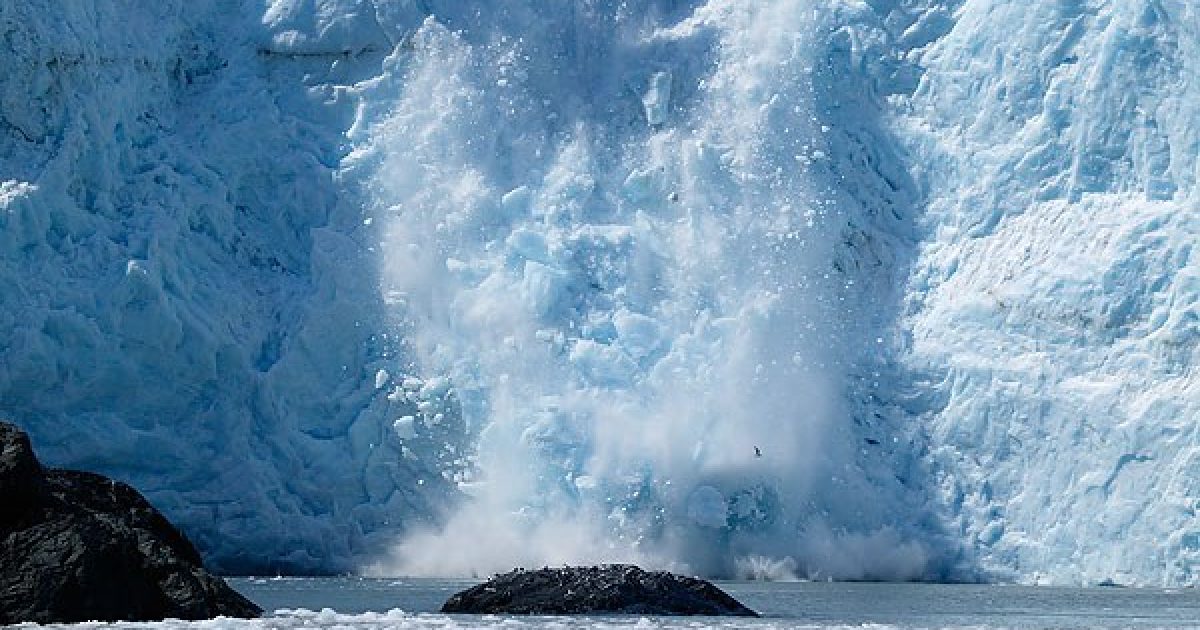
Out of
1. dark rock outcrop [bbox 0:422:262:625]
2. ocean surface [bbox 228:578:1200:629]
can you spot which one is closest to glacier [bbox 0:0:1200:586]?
ocean surface [bbox 228:578:1200:629]

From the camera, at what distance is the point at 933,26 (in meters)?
26.2

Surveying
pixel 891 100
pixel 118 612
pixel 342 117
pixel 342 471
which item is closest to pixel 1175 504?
pixel 891 100

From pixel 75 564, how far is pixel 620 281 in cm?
1479

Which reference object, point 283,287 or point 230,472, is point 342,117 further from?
point 230,472

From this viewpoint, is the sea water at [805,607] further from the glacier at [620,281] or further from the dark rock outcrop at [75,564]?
the glacier at [620,281]

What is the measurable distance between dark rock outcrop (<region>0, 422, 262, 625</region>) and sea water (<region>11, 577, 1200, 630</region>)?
40 cm

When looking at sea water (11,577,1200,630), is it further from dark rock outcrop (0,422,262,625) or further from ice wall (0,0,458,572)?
ice wall (0,0,458,572)

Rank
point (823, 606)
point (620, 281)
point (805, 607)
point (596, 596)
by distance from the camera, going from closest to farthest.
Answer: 1. point (596, 596)
2. point (805, 607)
3. point (823, 606)
4. point (620, 281)

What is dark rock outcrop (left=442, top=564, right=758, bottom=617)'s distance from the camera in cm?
1509

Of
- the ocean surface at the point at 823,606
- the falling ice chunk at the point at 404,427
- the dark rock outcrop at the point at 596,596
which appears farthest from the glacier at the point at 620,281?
the dark rock outcrop at the point at 596,596

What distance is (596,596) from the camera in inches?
599

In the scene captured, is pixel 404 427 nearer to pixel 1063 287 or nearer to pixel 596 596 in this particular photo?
pixel 1063 287

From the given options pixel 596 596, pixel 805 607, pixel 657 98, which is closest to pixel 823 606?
pixel 805 607

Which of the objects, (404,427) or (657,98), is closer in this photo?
(404,427)
